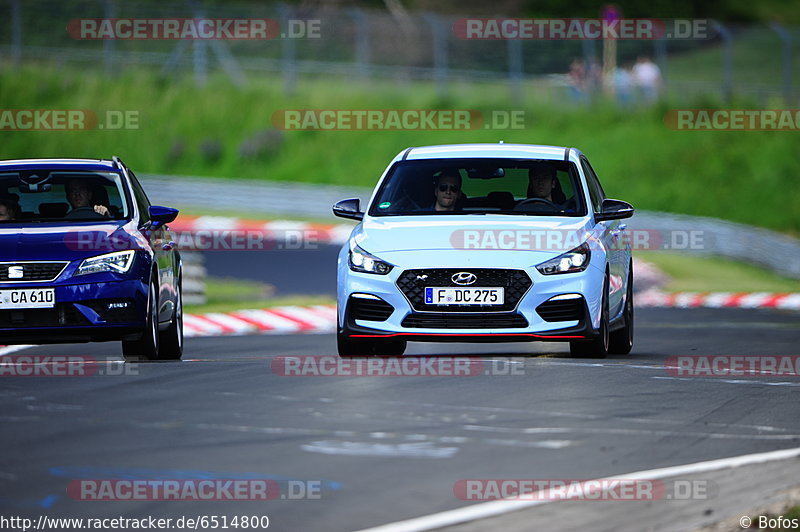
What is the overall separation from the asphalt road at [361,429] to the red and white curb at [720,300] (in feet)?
37.1

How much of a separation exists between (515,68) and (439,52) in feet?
7.08

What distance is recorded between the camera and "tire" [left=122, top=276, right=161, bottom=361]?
13.3 metres

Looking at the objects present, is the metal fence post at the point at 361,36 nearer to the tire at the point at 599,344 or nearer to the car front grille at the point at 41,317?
the tire at the point at 599,344

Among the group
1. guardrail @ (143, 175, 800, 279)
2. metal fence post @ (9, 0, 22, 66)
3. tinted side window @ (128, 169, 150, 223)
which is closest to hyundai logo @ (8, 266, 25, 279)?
tinted side window @ (128, 169, 150, 223)

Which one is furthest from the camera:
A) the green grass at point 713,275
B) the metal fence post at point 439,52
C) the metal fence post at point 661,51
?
the metal fence post at point 439,52

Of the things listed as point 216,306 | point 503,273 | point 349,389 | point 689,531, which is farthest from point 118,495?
point 216,306

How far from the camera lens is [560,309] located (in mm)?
12812

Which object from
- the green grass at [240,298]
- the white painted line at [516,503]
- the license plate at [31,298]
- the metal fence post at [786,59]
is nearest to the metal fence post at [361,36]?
the metal fence post at [786,59]

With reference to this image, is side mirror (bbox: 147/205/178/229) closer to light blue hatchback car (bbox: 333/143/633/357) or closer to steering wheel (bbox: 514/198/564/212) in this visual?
light blue hatchback car (bbox: 333/143/633/357)

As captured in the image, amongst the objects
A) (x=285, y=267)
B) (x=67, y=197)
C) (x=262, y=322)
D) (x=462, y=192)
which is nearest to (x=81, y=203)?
(x=67, y=197)

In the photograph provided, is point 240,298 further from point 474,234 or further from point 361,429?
point 361,429

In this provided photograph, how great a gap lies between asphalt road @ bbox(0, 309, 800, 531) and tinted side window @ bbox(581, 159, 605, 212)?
129 cm

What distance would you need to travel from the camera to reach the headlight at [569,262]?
12836 millimetres

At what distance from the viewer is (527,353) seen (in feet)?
49.2
